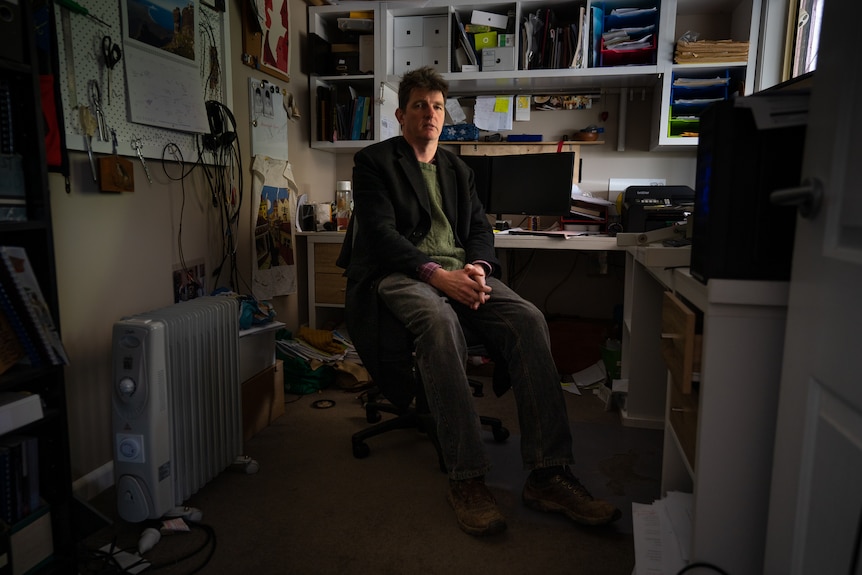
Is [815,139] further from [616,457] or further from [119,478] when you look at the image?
[119,478]

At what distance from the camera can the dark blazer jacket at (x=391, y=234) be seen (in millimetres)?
1666

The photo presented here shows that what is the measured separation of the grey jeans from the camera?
1477mm

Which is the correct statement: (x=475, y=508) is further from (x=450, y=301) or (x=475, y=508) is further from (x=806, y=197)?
(x=806, y=197)

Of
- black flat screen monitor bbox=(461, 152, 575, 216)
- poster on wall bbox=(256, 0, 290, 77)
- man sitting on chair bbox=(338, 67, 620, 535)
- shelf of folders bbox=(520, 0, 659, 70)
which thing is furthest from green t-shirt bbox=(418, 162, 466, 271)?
shelf of folders bbox=(520, 0, 659, 70)

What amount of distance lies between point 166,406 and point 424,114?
1171mm

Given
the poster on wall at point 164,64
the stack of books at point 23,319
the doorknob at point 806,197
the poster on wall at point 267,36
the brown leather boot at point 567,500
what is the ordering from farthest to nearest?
the poster on wall at point 267,36 → the poster on wall at point 164,64 → the brown leather boot at point 567,500 → the stack of books at point 23,319 → the doorknob at point 806,197

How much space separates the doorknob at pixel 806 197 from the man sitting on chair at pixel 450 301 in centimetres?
85

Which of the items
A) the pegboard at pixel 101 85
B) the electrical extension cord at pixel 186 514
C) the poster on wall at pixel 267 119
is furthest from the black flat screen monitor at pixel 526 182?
the electrical extension cord at pixel 186 514

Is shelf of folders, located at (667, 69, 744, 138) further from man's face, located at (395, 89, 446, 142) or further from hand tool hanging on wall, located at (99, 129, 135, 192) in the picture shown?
hand tool hanging on wall, located at (99, 129, 135, 192)

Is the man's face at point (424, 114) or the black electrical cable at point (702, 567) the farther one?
the man's face at point (424, 114)

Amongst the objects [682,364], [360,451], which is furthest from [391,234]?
[682,364]

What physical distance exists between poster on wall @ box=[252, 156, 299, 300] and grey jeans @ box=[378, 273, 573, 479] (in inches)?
43.2

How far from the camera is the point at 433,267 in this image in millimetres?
1678

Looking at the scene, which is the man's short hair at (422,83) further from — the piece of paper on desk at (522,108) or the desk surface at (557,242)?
the piece of paper on desk at (522,108)
